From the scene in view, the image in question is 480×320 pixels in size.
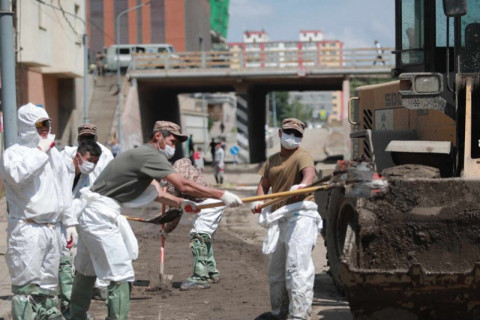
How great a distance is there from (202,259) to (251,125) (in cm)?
4100

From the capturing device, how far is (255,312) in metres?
8.88

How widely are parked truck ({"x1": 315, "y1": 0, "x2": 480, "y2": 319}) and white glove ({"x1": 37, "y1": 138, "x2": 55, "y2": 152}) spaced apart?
98.1 inches

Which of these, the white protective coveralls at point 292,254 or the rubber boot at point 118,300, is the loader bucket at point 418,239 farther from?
the rubber boot at point 118,300

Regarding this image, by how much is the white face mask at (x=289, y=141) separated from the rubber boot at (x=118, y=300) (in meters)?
2.14

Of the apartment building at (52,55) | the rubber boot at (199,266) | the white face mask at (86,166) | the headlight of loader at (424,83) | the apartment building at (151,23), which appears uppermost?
the apartment building at (151,23)

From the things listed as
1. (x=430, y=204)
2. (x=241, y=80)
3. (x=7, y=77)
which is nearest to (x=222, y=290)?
(x=430, y=204)

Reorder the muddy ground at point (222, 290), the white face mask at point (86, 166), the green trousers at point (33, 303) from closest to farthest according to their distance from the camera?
the green trousers at point (33, 303)
the white face mask at point (86, 166)
the muddy ground at point (222, 290)

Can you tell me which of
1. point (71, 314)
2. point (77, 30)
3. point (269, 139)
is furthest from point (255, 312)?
point (269, 139)

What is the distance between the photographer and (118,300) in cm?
719

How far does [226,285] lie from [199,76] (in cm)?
3632

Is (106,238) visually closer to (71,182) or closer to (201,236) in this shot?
(71,182)

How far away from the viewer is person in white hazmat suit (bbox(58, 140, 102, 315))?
28.0ft

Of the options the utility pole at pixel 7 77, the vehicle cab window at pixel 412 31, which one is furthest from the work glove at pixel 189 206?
the utility pole at pixel 7 77

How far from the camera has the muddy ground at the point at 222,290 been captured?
8.91 m
